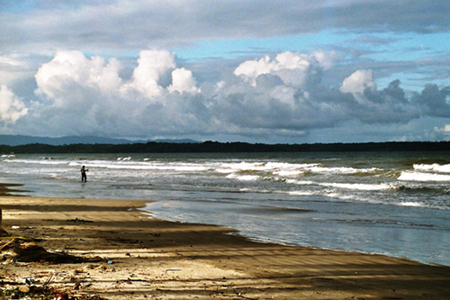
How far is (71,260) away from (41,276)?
1.15m

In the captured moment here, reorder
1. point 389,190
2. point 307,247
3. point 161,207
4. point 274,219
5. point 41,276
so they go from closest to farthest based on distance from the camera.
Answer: point 41,276, point 307,247, point 274,219, point 161,207, point 389,190

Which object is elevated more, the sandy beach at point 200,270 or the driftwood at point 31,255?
the driftwood at point 31,255

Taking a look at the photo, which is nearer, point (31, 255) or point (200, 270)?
point (200, 270)

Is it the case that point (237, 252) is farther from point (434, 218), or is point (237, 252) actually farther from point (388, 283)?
point (434, 218)

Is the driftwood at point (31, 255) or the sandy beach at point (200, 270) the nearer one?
the sandy beach at point (200, 270)

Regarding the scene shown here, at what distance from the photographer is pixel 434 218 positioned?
15047 mm

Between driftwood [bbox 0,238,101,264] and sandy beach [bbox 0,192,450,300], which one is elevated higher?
driftwood [bbox 0,238,101,264]

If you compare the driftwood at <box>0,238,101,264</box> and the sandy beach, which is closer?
the sandy beach

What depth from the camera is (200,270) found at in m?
7.54

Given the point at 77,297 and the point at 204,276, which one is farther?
the point at 204,276

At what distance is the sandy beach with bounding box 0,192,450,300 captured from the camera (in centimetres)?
634

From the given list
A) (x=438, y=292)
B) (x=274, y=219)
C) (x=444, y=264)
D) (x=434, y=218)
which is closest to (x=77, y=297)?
(x=438, y=292)

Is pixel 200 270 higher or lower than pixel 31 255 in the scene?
lower

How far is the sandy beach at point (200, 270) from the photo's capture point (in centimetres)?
634
